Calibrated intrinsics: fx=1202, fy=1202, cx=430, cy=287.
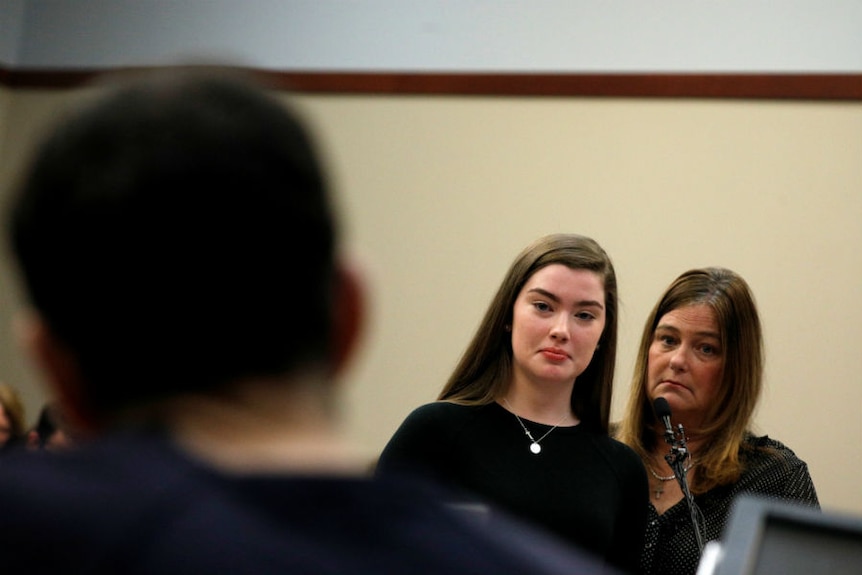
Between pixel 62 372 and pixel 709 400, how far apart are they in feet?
8.15

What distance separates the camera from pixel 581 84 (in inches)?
186

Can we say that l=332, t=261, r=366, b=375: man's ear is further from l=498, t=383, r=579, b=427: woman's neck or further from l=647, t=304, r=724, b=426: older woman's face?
l=647, t=304, r=724, b=426: older woman's face

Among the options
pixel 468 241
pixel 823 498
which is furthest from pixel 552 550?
pixel 468 241

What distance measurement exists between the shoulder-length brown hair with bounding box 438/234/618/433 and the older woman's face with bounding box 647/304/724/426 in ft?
1.07

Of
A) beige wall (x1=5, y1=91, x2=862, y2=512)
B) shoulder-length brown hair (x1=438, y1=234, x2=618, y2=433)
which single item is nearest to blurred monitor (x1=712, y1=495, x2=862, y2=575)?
shoulder-length brown hair (x1=438, y1=234, x2=618, y2=433)

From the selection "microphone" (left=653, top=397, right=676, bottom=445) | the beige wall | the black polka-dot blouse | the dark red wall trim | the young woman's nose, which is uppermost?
the dark red wall trim

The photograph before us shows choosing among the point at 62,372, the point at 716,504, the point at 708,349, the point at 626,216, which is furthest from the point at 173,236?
the point at 626,216

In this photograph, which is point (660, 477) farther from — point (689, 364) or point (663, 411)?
point (663, 411)

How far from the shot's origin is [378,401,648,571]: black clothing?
2.45 m

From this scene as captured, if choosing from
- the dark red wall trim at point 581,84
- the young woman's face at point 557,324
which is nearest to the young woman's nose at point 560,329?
the young woman's face at point 557,324

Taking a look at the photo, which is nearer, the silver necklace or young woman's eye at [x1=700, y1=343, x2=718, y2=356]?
the silver necklace

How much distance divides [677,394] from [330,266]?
2.39 m

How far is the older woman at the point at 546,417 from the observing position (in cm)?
247

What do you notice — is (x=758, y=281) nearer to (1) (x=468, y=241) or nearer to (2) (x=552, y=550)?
(1) (x=468, y=241)
